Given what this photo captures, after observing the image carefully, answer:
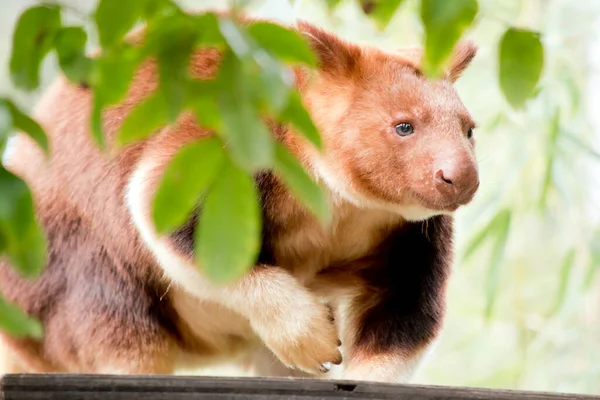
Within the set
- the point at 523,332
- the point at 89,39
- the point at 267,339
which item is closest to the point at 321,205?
the point at 89,39

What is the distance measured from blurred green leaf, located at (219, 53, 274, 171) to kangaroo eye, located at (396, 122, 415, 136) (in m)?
1.15

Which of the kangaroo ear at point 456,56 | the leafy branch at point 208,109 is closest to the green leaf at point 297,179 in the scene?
the leafy branch at point 208,109

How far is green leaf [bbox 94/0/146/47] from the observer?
839 millimetres

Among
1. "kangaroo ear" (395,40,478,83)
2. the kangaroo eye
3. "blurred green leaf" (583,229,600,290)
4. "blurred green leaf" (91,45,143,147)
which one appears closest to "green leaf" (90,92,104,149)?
"blurred green leaf" (91,45,143,147)

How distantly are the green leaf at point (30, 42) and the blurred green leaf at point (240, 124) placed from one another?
24cm

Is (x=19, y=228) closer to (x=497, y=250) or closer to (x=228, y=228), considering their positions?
(x=228, y=228)

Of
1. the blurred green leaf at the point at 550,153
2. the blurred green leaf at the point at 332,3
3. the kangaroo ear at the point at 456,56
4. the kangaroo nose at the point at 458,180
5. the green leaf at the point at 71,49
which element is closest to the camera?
the green leaf at the point at 71,49

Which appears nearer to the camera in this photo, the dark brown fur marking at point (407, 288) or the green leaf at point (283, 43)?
the green leaf at point (283, 43)

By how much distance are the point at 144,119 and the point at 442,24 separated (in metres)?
0.29

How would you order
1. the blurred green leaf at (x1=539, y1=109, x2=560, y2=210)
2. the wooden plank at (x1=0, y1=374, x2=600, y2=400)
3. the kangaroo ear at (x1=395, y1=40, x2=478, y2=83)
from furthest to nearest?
the blurred green leaf at (x1=539, y1=109, x2=560, y2=210)
the kangaroo ear at (x1=395, y1=40, x2=478, y2=83)
the wooden plank at (x1=0, y1=374, x2=600, y2=400)

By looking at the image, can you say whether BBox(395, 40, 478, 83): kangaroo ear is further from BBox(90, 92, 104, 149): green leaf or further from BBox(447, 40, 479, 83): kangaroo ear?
BBox(90, 92, 104, 149): green leaf

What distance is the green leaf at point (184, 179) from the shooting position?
797 mm

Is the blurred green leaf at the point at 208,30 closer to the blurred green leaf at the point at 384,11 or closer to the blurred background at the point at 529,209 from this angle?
the blurred green leaf at the point at 384,11

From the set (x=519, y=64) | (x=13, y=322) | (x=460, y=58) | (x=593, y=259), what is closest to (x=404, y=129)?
(x=460, y=58)
